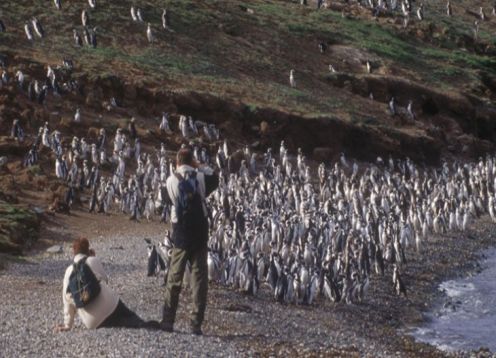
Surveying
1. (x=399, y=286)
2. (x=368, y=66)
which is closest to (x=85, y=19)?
(x=368, y=66)

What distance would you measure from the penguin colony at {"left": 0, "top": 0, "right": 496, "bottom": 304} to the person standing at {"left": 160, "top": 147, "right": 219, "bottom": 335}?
1.56 feet

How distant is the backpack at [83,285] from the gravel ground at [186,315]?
0.40 meters

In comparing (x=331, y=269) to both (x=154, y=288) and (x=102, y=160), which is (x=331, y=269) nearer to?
(x=154, y=288)

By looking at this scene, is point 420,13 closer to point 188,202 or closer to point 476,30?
point 476,30

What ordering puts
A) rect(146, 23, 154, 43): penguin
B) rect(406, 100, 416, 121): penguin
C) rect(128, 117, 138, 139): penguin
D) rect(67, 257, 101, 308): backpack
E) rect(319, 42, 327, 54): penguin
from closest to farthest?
rect(67, 257, 101, 308): backpack
rect(128, 117, 138, 139): penguin
rect(406, 100, 416, 121): penguin
rect(146, 23, 154, 43): penguin
rect(319, 42, 327, 54): penguin

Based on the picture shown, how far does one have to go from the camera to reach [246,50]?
1804 inches

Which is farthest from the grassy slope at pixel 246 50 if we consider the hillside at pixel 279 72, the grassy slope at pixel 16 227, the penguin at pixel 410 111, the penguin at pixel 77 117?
the grassy slope at pixel 16 227

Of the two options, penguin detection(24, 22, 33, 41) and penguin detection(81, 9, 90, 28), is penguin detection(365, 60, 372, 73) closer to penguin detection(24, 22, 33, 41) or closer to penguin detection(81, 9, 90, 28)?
penguin detection(81, 9, 90, 28)

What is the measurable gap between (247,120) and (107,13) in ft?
34.1

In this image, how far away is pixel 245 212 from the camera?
25.2 m

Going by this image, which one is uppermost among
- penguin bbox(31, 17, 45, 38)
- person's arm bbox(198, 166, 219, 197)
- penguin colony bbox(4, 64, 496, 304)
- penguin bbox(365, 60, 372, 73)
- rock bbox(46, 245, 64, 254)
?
penguin bbox(365, 60, 372, 73)

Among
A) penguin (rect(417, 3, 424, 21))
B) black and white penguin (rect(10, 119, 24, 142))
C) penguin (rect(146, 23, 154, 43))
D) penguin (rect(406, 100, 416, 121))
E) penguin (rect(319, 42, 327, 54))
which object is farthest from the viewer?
penguin (rect(417, 3, 424, 21))

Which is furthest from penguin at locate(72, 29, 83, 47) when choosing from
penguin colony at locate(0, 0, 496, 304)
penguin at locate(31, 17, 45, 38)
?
penguin at locate(31, 17, 45, 38)

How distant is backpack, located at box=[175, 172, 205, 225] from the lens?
43.5ft
